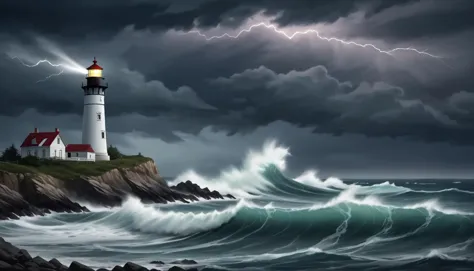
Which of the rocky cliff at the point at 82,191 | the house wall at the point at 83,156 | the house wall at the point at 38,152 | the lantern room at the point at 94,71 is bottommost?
the rocky cliff at the point at 82,191

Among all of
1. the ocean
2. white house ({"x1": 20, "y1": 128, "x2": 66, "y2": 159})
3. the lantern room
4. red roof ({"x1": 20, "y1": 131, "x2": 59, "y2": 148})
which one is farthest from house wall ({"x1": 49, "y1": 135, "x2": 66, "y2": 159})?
the ocean

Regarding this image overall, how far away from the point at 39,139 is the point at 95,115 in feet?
16.8

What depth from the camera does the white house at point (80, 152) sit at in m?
55.6

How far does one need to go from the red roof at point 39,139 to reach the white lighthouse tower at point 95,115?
2788 millimetres

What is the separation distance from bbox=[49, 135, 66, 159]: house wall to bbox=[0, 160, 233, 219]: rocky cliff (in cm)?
653

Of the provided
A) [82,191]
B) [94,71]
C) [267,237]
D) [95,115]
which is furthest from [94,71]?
[267,237]

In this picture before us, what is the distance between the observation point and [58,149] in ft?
183

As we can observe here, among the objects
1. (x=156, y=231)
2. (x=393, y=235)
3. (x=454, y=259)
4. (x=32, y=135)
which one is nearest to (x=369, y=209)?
(x=393, y=235)

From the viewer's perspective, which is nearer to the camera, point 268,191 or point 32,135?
point 32,135

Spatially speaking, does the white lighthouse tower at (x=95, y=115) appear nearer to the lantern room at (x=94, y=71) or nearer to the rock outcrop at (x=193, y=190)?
the lantern room at (x=94, y=71)

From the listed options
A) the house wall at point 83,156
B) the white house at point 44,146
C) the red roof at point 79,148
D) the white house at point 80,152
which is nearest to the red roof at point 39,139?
the white house at point 44,146

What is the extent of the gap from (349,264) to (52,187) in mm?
26860

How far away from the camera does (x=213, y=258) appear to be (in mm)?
23703

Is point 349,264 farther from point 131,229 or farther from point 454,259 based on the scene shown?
point 131,229
